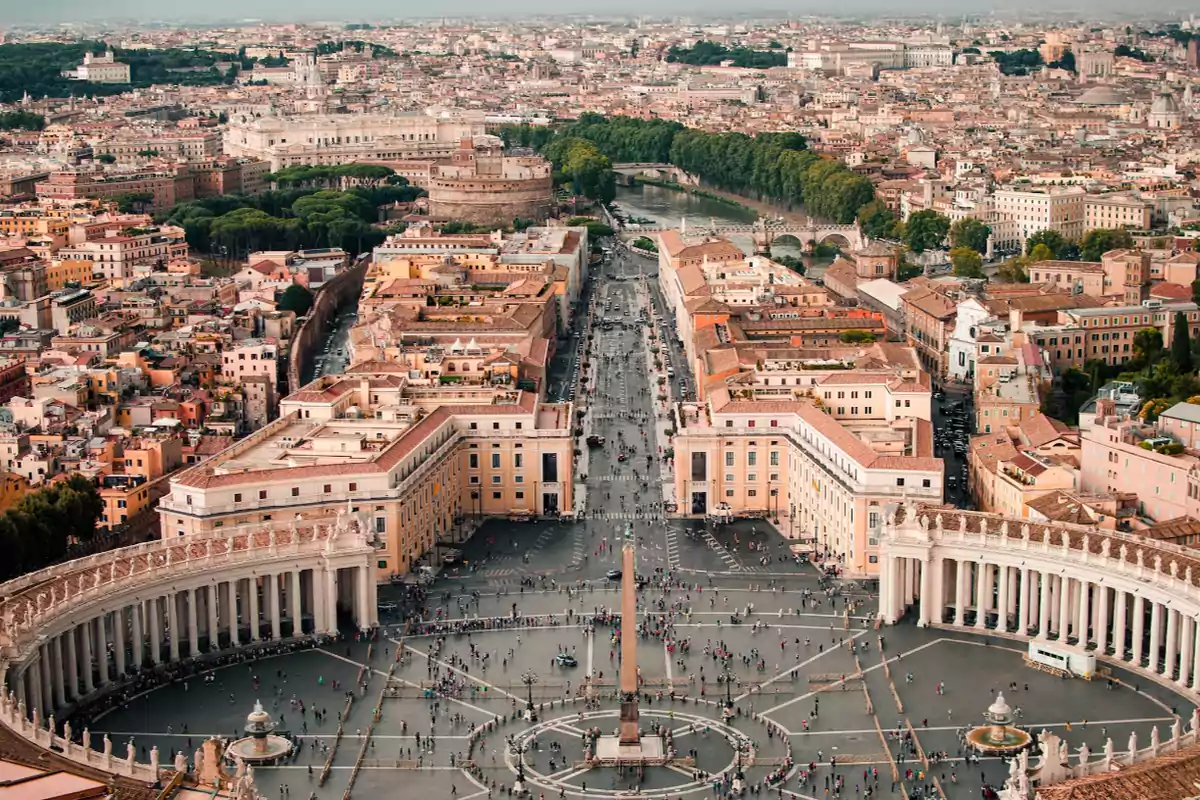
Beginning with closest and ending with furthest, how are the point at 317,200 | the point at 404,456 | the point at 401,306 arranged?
the point at 404,456 < the point at 401,306 < the point at 317,200

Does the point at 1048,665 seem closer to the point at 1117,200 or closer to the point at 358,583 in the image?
the point at 358,583

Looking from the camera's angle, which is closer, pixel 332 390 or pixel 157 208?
pixel 332 390

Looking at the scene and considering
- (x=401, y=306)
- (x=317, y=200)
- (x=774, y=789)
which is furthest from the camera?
(x=317, y=200)

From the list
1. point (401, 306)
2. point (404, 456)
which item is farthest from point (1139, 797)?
point (401, 306)

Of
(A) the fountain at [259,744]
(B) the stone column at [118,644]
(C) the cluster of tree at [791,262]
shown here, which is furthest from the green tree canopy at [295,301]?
(A) the fountain at [259,744]

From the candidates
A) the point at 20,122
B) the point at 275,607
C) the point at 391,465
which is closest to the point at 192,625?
the point at 275,607
